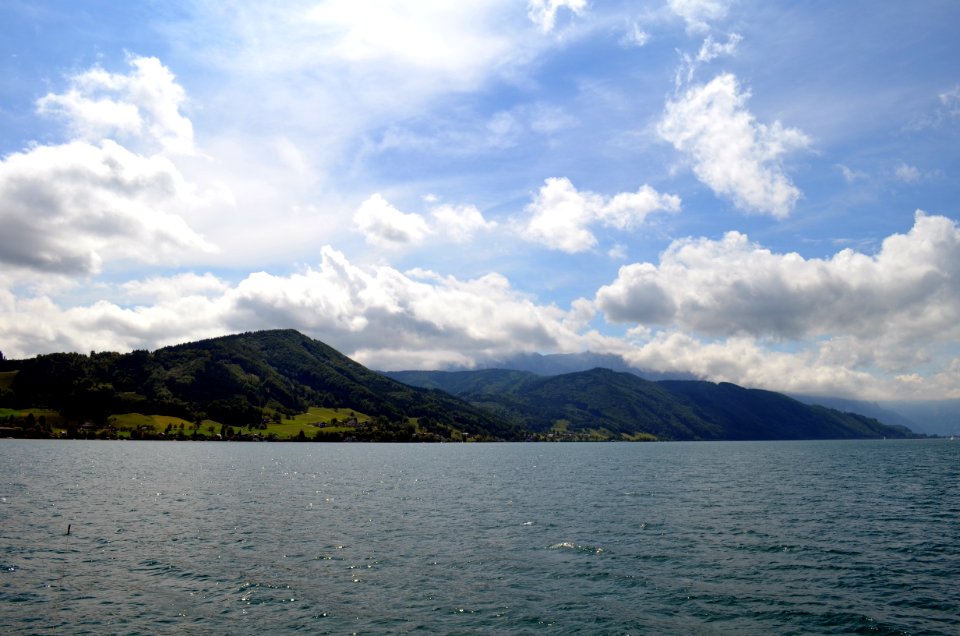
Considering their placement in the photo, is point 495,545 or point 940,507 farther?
point 940,507

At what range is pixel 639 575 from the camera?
171 ft

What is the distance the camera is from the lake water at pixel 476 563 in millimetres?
40500

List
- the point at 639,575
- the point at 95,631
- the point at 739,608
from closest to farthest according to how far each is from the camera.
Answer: the point at 95,631
the point at 739,608
the point at 639,575

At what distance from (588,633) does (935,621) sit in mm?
24449

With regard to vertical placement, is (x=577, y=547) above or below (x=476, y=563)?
below

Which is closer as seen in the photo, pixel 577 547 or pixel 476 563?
pixel 476 563

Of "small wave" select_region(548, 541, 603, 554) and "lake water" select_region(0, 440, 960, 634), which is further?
"small wave" select_region(548, 541, 603, 554)

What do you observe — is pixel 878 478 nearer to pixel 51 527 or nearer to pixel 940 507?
pixel 940 507

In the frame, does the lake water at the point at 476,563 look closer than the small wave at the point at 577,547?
Yes

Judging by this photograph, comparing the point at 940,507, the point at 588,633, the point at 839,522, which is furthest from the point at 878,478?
the point at 588,633

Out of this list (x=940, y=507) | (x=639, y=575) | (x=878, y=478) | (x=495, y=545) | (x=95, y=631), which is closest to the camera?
(x=95, y=631)

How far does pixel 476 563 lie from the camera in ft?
185

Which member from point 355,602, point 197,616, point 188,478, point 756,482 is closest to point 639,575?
point 355,602

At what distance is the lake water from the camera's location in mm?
40500
